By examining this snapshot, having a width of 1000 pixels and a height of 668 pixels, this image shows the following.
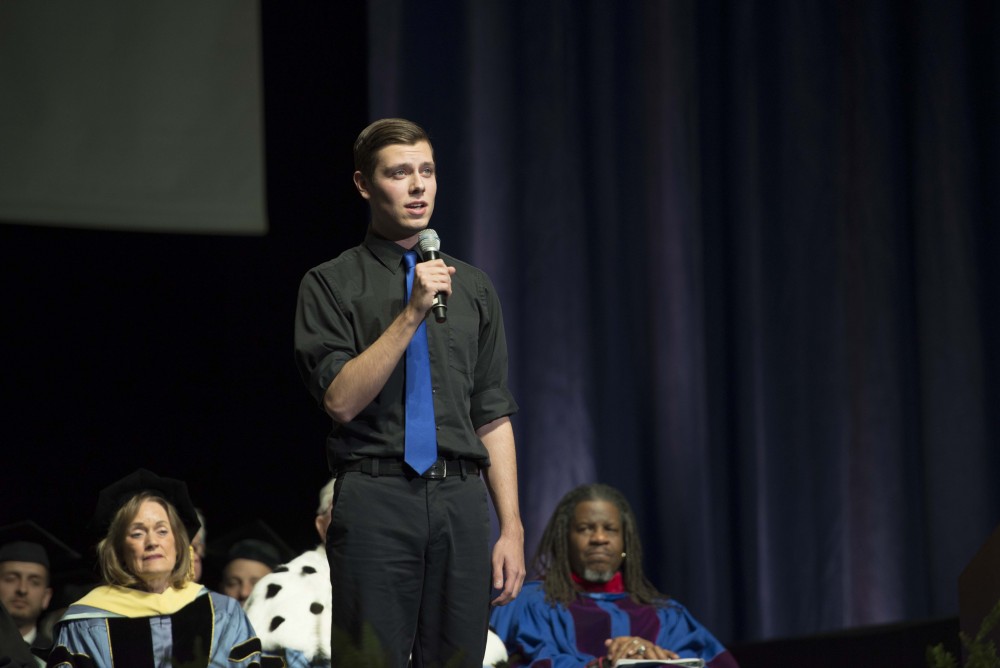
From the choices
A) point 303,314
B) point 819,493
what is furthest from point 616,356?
point 303,314

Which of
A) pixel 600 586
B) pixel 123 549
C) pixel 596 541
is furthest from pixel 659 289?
pixel 123 549

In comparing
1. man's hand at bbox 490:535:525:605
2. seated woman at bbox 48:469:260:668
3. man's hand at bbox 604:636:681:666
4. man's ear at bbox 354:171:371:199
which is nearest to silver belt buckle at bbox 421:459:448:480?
man's hand at bbox 490:535:525:605

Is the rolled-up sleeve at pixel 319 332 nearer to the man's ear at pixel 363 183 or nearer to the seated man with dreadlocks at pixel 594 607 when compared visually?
the man's ear at pixel 363 183

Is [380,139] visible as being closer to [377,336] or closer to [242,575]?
[377,336]

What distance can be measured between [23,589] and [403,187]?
2.81 m

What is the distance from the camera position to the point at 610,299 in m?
5.45

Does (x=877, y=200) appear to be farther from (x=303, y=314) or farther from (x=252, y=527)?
(x=303, y=314)

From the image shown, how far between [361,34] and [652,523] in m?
2.23

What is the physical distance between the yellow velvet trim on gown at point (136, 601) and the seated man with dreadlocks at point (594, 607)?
1175 mm

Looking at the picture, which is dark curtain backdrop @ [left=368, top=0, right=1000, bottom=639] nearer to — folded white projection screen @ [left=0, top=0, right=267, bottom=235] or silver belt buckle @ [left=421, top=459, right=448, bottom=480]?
folded white projection screen @ [left=0, top=0, right=267, bottom=235]

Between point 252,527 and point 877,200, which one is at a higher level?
point 877,200

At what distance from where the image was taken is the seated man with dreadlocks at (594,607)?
4.31 meters

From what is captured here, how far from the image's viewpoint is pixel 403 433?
84.3 inches

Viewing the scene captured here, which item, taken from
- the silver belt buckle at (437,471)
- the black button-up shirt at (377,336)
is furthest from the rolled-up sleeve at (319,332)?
the silver belt buckle at (437,471)
